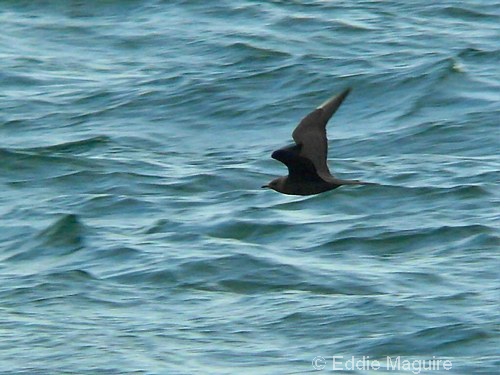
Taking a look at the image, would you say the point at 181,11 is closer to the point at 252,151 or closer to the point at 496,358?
the point at 252,151

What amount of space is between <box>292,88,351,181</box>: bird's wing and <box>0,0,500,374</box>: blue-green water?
4.47 ft

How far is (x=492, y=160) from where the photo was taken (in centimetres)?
1528

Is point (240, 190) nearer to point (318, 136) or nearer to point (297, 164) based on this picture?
point (318, 136)

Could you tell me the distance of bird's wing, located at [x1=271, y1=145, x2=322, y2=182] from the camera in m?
10.4

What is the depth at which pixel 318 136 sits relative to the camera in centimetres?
1081

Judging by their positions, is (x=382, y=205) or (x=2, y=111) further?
(x=2, y=111)

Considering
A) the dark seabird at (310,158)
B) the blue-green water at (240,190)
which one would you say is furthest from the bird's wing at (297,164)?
the blue-green water at (240,190)

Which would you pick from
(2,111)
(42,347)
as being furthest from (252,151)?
(42,347)

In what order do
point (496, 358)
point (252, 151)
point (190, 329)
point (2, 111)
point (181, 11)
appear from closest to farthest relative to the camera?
point (496, 358) < point (190, 329) < point (252, 151) < point (2, 111) < point (181, 11)

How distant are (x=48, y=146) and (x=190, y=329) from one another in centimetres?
511

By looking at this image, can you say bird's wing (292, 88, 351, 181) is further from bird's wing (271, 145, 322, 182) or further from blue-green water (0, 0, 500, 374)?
blue-green water (0, 0, 500, 374)

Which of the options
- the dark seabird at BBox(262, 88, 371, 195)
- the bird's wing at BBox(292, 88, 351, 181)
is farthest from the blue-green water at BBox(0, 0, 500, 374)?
the bird's wing at BBox(292, 88, 351, 181)

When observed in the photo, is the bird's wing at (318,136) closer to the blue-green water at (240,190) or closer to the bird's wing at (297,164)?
the bird's wing at (297,164)

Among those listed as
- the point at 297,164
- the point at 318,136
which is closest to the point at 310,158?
the point at 297,164
